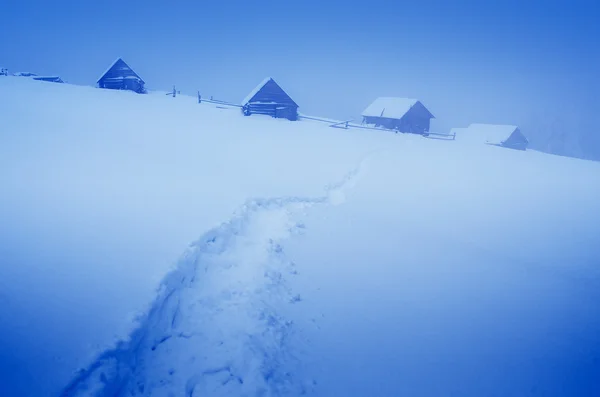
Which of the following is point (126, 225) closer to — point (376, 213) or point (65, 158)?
point (65, 158)

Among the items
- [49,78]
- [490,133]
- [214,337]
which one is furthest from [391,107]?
[49,78]

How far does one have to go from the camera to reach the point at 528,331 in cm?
750

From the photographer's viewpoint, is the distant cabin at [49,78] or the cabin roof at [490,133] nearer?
the distant cabin at [49,78]

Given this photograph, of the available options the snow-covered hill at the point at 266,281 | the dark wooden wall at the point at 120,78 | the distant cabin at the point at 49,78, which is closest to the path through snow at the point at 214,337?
the snow-covered hill at the point at 266,281

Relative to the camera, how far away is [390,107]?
42.4 m

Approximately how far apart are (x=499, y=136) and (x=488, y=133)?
258 centimetres

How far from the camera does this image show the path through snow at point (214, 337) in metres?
5.00

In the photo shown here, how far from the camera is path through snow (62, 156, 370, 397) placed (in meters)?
5.00

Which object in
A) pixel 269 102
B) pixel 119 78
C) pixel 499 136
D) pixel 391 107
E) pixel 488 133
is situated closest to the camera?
pixel 269 102

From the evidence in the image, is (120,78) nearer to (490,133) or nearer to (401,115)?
(401,115)

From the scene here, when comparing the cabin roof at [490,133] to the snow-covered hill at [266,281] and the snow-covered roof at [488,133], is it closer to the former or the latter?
the snow-covered roof at [488,133]

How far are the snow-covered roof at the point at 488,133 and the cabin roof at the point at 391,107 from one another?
1647cm

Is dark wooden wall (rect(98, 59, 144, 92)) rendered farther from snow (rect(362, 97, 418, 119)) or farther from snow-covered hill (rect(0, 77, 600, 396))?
snow (rect(362, 97, 418, 119))

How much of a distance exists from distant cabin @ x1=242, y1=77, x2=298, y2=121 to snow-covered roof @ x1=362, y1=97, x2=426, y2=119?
13.6m
